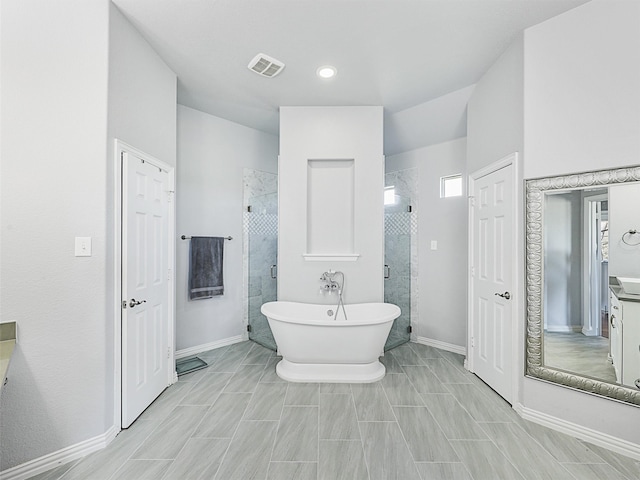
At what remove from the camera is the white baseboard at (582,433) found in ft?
5.44

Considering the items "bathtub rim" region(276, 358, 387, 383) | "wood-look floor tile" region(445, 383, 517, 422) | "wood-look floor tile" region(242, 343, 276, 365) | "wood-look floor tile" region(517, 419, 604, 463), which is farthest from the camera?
"wood-look floor tile" region(242, 343, 276, 365)

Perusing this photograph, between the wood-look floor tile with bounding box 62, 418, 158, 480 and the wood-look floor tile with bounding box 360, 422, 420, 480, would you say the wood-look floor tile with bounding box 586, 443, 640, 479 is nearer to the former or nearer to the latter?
the wood-look floor tile with bounding box 360, 422, 420, 480

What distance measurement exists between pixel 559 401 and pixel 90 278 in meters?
3.20

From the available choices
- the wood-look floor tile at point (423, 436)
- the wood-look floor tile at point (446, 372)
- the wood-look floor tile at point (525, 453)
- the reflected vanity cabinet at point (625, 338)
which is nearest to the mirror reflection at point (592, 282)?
the reflected vanity cabinet at point (625, 338)

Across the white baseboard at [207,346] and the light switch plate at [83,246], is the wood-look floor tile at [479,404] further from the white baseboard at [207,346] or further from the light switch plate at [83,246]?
the light switch plate at [83,246]

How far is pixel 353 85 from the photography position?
8.77 feet

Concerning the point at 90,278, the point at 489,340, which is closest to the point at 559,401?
the point at 489,340

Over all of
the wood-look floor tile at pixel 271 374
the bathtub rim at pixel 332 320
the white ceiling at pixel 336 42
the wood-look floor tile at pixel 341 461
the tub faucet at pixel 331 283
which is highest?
the white ceiling at pixel 336 42

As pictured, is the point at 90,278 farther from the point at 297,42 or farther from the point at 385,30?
the point at 385,30

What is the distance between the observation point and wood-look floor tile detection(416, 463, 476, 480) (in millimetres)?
1481

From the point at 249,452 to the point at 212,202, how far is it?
263cm

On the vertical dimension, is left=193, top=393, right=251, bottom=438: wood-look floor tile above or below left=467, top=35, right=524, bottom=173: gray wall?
below

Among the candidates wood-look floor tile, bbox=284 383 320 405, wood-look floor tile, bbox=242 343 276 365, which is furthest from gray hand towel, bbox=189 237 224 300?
wood-look floor tile, bbox=284 383 320 405

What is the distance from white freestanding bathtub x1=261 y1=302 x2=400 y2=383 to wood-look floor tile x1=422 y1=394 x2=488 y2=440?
0.54m
